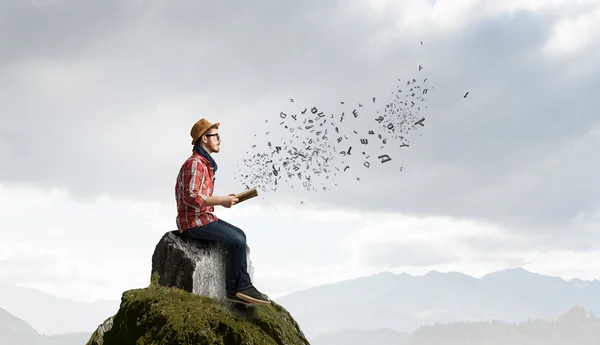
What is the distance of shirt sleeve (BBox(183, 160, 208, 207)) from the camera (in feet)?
31.8

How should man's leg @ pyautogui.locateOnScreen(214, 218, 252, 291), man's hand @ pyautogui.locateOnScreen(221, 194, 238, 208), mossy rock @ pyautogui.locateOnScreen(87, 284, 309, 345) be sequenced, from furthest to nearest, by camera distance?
man's leg @ pyautogui.locateOnScreen(214, 218, 252, 291) → man's hand @ pyautogui.locateOnScreen(221, 194, 238, 208) → mossy rock @ pyautogui.locateOnScreen(87, 284, 309, 345)

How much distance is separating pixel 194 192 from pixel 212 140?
1.05 meters

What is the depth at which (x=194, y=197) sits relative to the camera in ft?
31.9

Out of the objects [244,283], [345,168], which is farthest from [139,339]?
[345,168]

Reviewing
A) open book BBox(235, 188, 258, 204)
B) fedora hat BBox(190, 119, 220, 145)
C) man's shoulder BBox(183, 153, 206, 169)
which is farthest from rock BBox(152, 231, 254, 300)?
fedora hat BBox(190, 119, 220, 145)

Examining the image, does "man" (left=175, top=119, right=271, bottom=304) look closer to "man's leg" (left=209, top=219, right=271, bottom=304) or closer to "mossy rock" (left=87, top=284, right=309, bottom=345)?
"man's leg" (left=209, top=219, right=271, bottom=304)

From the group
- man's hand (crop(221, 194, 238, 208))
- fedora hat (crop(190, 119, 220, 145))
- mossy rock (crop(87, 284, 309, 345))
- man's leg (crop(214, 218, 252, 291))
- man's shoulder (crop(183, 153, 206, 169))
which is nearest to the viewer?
mossy rock (crop(87, 284, 309, 345))

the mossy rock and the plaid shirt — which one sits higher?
the plaid shirt

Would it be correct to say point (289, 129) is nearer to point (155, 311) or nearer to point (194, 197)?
point (194, 197)

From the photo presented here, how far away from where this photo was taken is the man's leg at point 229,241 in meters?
10.1

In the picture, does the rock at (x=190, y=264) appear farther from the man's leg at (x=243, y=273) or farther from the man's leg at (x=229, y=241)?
A: the man's leg at (x=243, y=273)

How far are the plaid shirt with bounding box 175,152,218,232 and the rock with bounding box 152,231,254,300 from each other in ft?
1.04

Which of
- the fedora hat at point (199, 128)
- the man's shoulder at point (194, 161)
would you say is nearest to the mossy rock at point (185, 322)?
the man's shoulder at point (194, 161)

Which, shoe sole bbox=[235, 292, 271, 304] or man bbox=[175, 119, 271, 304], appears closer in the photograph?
man bbox=[175, 119, 271, 304]
